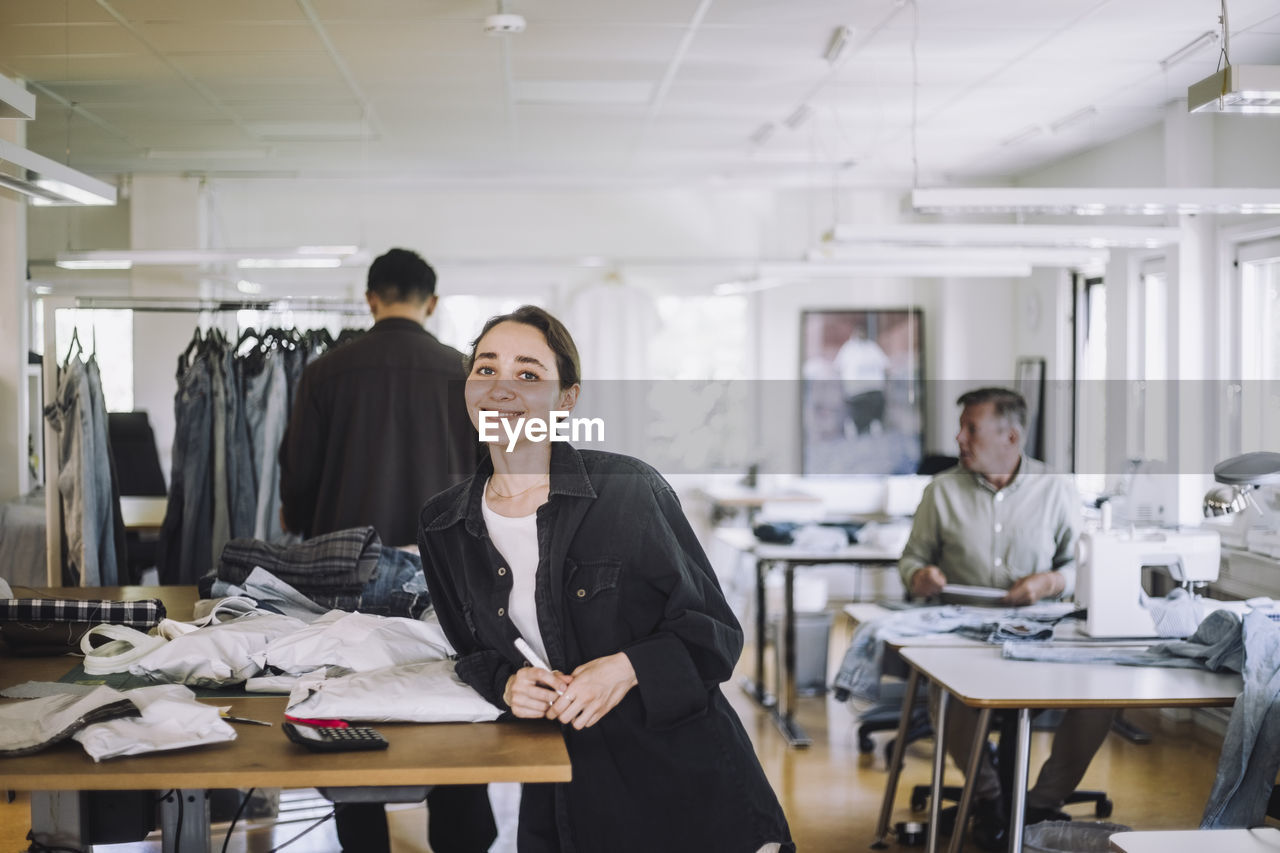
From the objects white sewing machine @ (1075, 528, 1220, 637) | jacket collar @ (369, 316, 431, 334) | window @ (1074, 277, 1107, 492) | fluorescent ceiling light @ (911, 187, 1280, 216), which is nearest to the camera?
white sewing machine @ (1075, 528, 1220, 637)

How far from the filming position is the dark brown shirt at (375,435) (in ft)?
11.0

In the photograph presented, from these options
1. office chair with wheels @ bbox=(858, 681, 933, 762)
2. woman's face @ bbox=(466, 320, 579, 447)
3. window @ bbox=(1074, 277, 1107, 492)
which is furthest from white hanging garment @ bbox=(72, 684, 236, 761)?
window @ bbox=(1074, 277, 1107, 492)

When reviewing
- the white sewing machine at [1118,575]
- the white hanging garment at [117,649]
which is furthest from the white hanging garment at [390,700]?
the white sewing machine at [1118,575]

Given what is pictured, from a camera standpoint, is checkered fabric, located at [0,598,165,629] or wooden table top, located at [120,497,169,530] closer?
checkered fabric, located at [0,598,165,629]

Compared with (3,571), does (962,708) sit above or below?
below

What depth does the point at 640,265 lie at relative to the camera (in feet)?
26.6

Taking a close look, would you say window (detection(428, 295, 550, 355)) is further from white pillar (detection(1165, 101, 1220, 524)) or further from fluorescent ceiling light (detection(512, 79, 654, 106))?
white pillar (detection(1165, 101, 1220, 524))

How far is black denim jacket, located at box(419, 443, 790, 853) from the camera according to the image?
1842 mm

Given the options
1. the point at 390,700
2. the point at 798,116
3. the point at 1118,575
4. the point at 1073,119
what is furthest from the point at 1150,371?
the point at 390,700

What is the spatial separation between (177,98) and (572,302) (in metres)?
3.08

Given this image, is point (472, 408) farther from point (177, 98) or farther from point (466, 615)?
point (177, 98)

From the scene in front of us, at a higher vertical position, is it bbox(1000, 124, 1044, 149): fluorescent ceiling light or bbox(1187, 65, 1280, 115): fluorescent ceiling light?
bbox(1000, 124, 1044, 149): fluorescent ceiling light

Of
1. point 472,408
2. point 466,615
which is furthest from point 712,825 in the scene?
point 472,408

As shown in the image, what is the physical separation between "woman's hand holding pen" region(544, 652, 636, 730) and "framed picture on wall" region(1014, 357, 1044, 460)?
5.86 m
